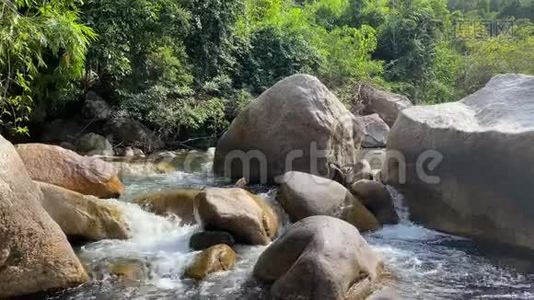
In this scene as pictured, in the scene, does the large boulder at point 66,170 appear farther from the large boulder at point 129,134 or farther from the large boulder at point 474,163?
the large boulder at point 129,134

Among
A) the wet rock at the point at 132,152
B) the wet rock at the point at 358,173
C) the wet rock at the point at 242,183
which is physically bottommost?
the wet rock at the point at 242,183

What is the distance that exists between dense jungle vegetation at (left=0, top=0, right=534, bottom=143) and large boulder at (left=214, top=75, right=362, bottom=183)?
3.27 metres

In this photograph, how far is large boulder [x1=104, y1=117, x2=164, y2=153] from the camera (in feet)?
44.9

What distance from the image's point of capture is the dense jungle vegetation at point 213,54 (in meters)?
9.64

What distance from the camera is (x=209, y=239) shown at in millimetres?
7410

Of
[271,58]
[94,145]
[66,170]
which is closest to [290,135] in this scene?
[66,170]

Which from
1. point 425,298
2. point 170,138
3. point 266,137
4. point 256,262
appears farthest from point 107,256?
point 170,138

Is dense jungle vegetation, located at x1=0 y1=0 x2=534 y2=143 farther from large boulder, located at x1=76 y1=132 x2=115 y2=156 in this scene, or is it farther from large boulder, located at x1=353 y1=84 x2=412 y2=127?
large boulder, located at x1=76 y1=132 x2=115 y2=156

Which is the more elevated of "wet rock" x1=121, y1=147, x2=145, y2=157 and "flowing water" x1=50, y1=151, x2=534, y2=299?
"wet rock" x1=121, y1=147, x2=145, y2=157

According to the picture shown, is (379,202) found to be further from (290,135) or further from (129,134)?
(129,134)

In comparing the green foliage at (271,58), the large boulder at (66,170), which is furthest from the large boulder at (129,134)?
the large boulder at (66,170)

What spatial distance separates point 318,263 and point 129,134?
8.95 meters

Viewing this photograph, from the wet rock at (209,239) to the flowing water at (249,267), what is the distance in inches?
5.6

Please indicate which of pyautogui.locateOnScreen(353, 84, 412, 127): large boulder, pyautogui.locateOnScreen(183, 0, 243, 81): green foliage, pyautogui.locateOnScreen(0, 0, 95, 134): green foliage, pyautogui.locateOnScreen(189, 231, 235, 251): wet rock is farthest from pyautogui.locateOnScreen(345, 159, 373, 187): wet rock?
pyautogui.locateOnScreen(353, 84, 412, 127): large boulder
